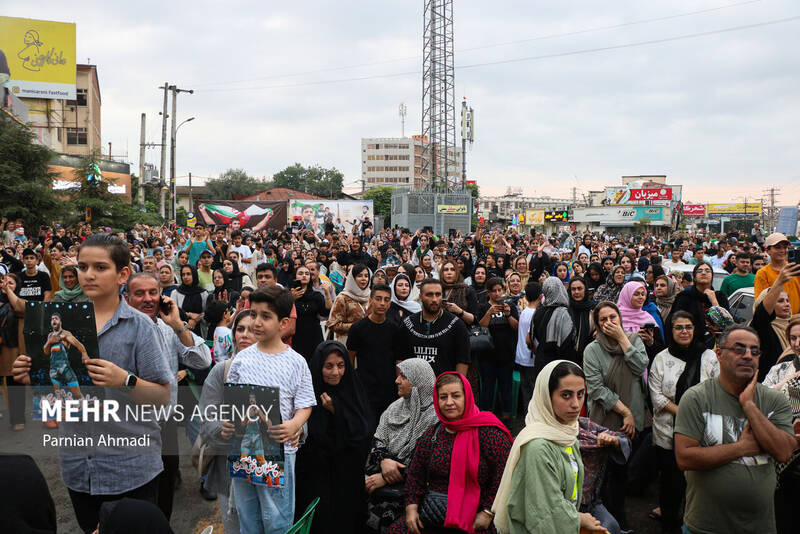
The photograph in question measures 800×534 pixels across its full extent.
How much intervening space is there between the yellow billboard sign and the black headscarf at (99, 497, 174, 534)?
94.6 feet

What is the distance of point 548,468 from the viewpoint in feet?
8.61

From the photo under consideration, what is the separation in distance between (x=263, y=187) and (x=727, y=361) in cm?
8450

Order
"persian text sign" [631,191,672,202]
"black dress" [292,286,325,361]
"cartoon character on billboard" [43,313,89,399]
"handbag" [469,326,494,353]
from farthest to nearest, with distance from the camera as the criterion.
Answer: "persian text sign" [631,191,672,202] → "handbag" [469,326,494,353] → "black dress" [292,286,325,361] → "cartoon character on billboard" [43,313,89,399]

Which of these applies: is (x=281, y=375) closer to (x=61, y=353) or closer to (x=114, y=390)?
(x=114, y=390)

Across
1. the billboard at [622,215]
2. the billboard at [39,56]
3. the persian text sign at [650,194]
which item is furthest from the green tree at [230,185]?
the persian text sign at [650,194]

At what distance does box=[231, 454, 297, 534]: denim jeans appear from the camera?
3039 mm

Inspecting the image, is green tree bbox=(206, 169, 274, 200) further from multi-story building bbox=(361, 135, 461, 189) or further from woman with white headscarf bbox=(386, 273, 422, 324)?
woman with white headscarf bbox=(386, 273, 422, 324)

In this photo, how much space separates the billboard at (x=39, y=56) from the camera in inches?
1570

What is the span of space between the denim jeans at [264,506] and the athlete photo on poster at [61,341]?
1.21m

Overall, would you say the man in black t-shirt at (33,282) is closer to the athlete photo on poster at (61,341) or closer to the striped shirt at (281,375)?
the striped shirt at (281,375)

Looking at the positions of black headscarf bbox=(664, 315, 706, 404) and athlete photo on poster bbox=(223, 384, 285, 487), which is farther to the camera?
black headscarf bbox=(664, 315, 706, 404)

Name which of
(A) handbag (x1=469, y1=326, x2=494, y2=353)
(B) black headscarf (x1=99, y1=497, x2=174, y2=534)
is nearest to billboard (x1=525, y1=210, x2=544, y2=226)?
(A) handbag (x1=469, y1=326, x2=494, y2=353)

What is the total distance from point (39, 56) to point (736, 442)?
5022 centimetres

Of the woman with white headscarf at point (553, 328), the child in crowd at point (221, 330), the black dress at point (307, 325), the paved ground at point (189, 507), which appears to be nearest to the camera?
the paved ground at point (189, 507)
